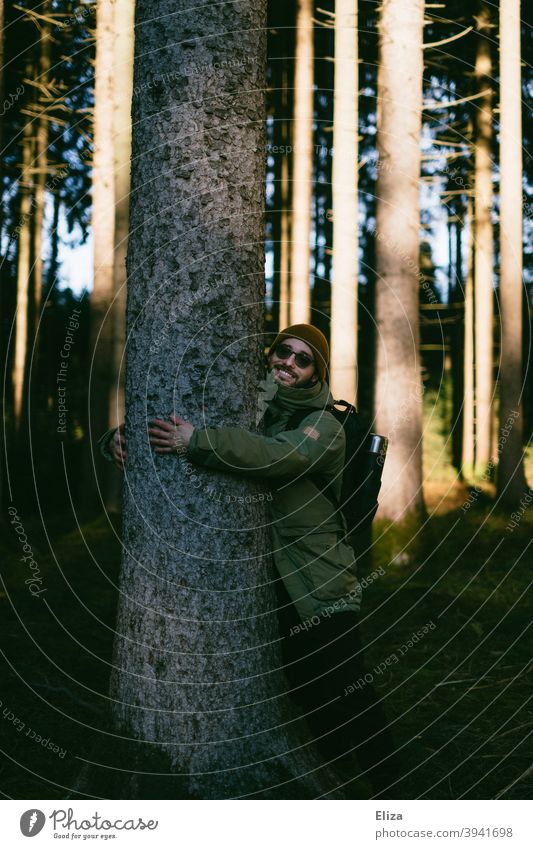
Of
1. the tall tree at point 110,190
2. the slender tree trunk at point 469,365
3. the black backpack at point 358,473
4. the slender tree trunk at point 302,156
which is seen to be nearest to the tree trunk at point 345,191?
the tall tree at point 110,190

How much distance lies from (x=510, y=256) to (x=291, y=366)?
8.94 meters

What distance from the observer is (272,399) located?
3879mm

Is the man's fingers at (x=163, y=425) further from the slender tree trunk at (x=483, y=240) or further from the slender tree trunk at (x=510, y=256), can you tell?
the slender tree trunk at (x=483, y=240)

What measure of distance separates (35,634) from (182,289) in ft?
11.3

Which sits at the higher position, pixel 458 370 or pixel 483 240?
pixel 483 240

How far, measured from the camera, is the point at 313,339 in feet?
12.8

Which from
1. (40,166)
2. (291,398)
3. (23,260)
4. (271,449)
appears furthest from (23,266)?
(271,449)

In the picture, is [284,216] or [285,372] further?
[284,216]

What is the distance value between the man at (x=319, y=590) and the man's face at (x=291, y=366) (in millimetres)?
15

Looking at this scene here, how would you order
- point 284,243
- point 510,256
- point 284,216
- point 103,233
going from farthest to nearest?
point 284,216
point 284,243
point 103,233
point 510,256

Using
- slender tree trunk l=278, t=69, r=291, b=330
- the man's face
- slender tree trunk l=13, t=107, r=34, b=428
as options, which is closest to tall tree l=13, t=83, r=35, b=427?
slender tree trunk l=13, t=107, r=34, b=428

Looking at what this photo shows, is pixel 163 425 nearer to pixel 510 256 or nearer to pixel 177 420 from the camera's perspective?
pixel 177 420

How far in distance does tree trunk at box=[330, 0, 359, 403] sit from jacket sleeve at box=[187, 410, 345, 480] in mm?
5777

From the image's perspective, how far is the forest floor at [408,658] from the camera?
3.88 metres
